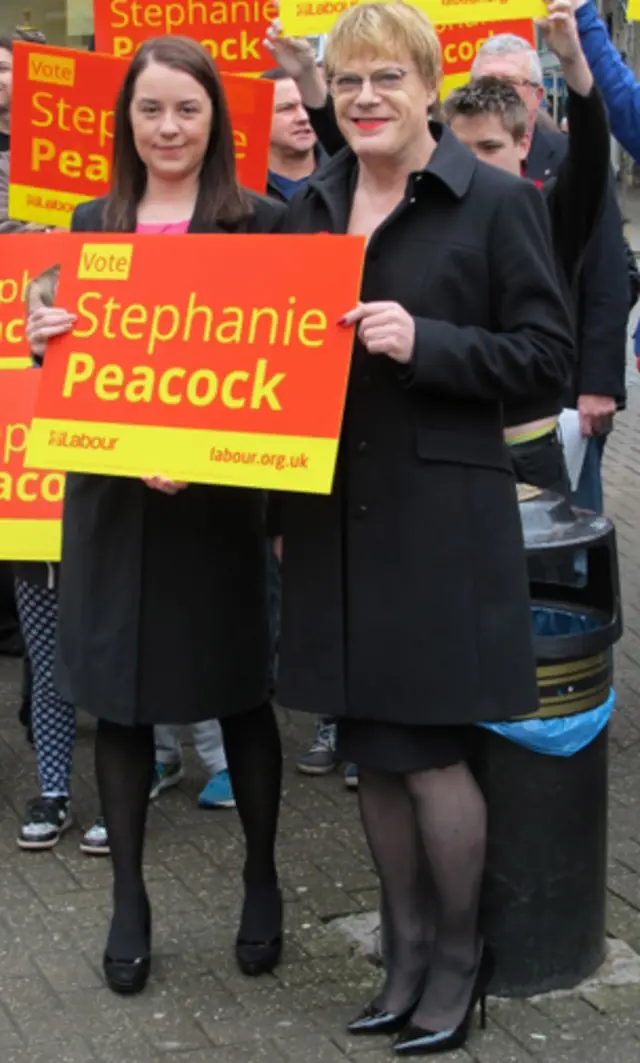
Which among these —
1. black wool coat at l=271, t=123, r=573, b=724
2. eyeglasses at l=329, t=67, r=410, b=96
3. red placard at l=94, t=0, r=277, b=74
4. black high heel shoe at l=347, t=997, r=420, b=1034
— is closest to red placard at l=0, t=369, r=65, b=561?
black wool coat at l=271, t=123, r=573, b=724

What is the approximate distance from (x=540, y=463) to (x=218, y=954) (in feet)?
5.07

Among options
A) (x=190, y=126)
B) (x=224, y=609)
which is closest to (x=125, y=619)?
(x=224, y=609)

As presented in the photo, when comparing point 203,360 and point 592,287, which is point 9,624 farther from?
point 203,360

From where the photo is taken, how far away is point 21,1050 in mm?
3879

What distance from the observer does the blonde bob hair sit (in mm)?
3520

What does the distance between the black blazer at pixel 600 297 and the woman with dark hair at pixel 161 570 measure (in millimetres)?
1515

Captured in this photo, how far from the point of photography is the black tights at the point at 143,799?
4145mm

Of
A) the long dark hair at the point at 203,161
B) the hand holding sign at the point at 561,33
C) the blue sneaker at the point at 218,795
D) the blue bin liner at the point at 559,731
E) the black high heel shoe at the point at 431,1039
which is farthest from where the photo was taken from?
the blue sneaker at the point at 218,795

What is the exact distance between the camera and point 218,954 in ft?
14.2

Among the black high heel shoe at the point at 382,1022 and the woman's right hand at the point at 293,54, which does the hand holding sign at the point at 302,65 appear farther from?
the black high heel shoe at the point at 382,1022

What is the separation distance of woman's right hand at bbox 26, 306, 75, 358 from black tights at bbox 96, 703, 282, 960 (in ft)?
2.90

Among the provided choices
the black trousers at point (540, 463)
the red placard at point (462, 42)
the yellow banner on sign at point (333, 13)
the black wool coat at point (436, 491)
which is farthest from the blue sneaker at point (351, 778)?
the red placard at point (462, 42)

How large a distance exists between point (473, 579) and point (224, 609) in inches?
25.0

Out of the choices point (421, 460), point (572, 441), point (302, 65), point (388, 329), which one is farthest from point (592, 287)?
point (388, 329)
